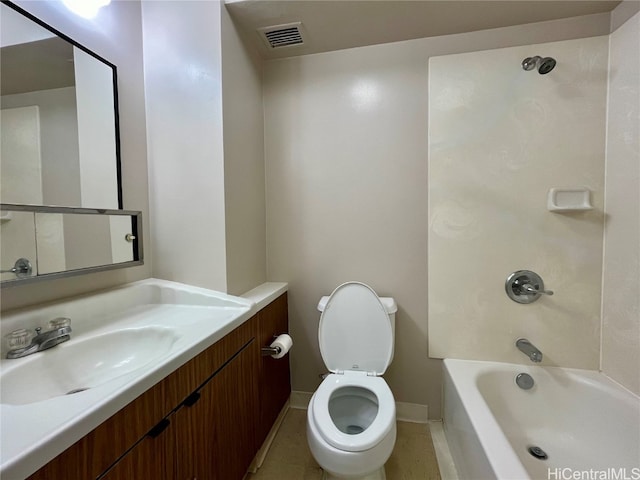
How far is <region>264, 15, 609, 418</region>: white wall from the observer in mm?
1592

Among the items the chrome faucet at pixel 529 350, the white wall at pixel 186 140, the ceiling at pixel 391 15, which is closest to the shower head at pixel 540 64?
the ceiling at pixel 391 15

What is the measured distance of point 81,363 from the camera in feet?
2.82

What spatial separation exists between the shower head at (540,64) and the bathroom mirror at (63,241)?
79.2 inches

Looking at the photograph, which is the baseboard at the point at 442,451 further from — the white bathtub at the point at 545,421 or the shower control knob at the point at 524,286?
the shower control knob at the point at 524,286

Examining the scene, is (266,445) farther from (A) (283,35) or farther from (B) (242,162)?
(A) (283,35)

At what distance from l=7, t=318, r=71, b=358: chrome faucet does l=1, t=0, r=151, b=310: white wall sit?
19cm

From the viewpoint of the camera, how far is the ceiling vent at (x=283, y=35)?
145 centimetres

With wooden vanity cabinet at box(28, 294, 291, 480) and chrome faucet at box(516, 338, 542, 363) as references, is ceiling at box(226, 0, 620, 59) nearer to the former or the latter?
wooden vanity cabinet at box(28, 294, 291, 480)

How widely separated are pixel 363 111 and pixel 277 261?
1.06 metres

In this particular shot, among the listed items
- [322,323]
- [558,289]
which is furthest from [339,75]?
[558,289]

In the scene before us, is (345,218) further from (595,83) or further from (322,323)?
(595,83)

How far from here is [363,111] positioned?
1.63m

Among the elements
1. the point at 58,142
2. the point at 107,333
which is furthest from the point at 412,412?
the point at 58,142

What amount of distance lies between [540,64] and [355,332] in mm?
A: 1637
